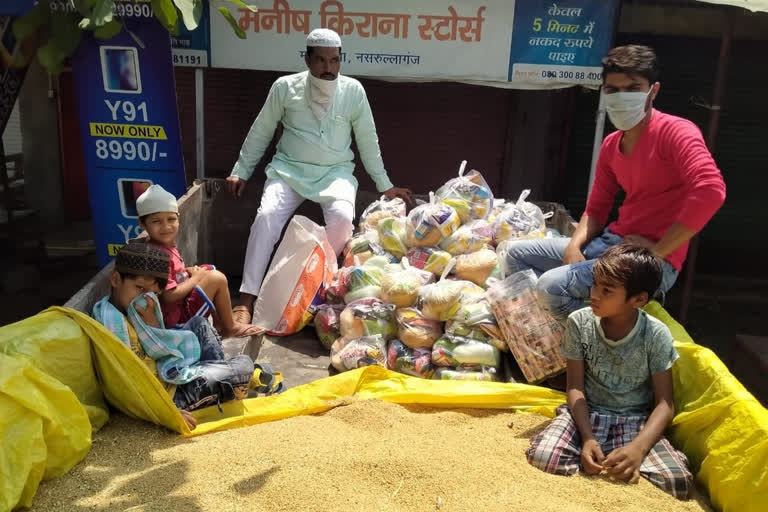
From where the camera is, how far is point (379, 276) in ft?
13.5

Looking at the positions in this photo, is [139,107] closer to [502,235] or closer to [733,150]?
[502,235]

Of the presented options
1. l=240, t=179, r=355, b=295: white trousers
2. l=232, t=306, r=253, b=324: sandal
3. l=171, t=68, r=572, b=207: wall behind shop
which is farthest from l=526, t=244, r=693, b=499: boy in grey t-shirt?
l=171, t=68, r=572, b=207: wall behind shop

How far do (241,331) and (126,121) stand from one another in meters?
2.19

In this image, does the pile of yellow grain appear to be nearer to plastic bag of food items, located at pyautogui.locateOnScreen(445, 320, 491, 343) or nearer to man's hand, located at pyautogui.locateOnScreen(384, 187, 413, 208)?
plastic bag of food items, located at pyautogui.locateOnScreen(445, 320, 491, 343)

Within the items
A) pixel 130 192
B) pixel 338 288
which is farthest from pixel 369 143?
→ pixel 130 192

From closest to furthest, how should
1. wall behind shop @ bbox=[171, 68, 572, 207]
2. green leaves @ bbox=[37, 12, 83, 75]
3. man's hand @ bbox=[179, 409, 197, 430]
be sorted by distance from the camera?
man's hand @ bbox=[179, 409, 197, 430] → green leaves @ bbox=[37, 12, 83, 75] → wall behind shop @ bbox=[171, 68, 572, 207]

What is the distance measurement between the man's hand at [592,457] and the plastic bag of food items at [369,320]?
139 centimetres

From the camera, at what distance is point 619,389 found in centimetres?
293

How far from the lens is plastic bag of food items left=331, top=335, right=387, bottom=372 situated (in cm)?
366

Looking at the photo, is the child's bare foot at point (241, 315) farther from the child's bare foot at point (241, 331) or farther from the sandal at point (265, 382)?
the sandal at point (265, 382)

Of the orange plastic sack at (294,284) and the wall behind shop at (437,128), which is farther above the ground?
the wall behind shop at (437,128)

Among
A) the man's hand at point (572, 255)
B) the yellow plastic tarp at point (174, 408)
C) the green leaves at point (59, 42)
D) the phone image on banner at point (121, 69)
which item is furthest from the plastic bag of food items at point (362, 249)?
the green leaves at point (59, 42)

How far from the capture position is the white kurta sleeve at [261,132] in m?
4.79

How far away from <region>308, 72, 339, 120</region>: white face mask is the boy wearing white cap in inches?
61.3
